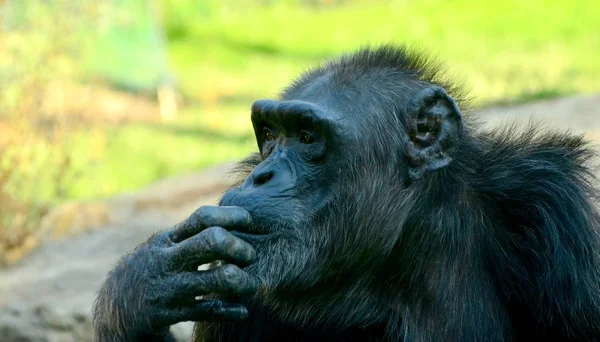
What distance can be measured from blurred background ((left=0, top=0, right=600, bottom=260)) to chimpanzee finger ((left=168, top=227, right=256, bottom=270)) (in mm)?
5938

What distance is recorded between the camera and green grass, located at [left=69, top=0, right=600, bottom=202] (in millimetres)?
15758

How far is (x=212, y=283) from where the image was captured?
4.91 m

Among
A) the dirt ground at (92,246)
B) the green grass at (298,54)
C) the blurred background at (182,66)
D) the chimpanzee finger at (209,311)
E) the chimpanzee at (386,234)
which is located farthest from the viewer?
the green grass at (298,54)

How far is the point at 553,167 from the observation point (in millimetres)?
5668

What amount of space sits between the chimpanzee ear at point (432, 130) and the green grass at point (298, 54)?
26.0 feet

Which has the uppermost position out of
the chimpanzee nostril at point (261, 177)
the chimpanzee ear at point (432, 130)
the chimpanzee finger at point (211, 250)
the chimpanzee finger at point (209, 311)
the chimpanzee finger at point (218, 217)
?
the chimpanzee ear at point (432, 130)

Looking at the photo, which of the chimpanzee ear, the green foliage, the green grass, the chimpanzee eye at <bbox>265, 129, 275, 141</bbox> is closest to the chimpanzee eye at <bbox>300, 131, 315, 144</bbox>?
the chimpanzee eye at <bbox>265, 129, 275, 141</bbox>

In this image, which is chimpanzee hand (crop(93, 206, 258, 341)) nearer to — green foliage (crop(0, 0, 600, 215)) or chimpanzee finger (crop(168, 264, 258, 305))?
chimpanzee finger (crop(168, 264, 258, 305))

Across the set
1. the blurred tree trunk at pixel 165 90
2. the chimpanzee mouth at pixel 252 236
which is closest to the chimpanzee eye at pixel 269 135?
the chimpanzee mouth at pixel 252 236

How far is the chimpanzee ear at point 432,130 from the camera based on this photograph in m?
5.45

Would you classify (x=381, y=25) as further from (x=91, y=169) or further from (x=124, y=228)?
(x=124, y=228)

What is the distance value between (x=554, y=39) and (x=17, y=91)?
9.35 metres

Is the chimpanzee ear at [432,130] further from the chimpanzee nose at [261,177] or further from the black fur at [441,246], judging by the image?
the chimpanzee nose at [261,177]

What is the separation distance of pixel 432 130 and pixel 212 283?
1409 mm
